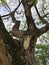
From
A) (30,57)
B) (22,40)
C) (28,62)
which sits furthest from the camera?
(22,40)

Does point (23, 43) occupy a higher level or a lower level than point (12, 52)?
lower

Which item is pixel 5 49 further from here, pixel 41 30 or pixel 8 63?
pixel 41 30

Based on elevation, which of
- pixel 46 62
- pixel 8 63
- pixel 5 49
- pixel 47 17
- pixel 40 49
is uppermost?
pixel 5 49

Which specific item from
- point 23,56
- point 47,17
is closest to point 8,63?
point 23,56

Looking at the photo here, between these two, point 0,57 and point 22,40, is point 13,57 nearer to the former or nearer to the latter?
point 0,57

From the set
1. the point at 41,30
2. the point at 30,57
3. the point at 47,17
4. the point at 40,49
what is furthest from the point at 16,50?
the point at 40,49

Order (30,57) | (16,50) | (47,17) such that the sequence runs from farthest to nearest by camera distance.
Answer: (47,17) → (30,57) → (16,50)

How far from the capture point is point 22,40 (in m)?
5.18

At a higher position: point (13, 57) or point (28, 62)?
point (13, 57)

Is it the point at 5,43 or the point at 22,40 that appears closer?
the point at 5,43

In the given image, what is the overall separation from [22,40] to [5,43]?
4.14 ft

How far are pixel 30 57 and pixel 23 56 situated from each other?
1.43 ft

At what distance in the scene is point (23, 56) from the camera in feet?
14.4

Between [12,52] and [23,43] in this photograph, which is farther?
[23,43]
